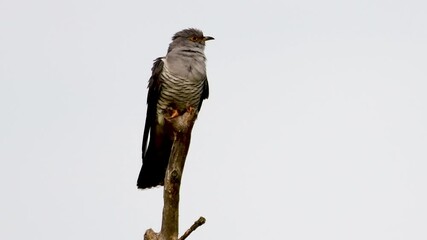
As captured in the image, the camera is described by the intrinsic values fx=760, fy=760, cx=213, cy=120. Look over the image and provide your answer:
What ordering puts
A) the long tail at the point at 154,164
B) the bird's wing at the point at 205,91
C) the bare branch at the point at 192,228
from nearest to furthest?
1. the bare branch at the point at 192,228
2. the long tail at the point at 154,164
3. the bird's wing at the point at 205,91

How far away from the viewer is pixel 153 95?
802cm

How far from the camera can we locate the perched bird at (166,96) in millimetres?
7875

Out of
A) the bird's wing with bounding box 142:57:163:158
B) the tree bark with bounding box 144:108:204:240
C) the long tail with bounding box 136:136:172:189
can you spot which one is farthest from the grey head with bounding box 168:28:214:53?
the tree bark with bounding box 144:108:204:240

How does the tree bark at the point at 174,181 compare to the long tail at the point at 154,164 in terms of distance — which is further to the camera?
the long tail at the point at 154,164

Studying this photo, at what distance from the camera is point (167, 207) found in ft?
15.9

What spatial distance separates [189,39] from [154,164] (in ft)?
5.07

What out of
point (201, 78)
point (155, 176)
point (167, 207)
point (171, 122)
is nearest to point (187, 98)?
point (201, 78)

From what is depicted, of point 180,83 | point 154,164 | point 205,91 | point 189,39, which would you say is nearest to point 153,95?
point 180,83

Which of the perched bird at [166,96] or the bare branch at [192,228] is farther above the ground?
the perched bird at [166,96]

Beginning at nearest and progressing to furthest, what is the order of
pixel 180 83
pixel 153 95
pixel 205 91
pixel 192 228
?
pixel 192 228 < pixel 180 83 < pixel 153 95 < pixel 205 91

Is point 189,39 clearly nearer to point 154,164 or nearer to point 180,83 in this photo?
point 180,83

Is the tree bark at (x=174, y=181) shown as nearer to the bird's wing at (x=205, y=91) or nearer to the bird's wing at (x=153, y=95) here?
the bird's wing at (x=153, y=95)

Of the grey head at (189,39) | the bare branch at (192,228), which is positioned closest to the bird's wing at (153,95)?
the grey head at (189,39)

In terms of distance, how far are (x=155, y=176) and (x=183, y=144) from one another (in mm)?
2554
